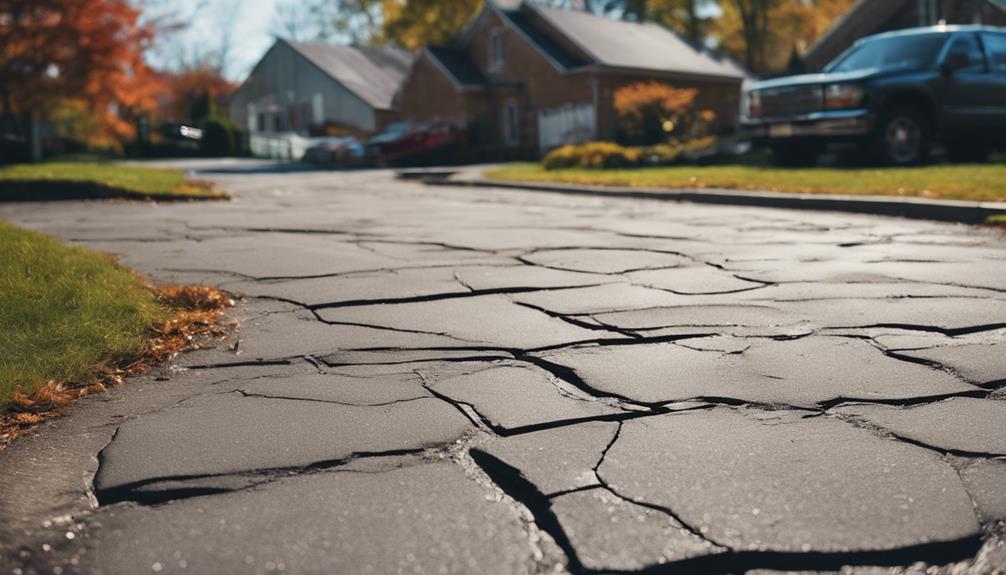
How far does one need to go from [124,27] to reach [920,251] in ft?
72.2

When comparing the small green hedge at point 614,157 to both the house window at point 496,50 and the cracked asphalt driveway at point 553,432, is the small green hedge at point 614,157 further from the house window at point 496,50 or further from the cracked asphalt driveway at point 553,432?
the house window at point 496,50

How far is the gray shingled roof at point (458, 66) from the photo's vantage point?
35.0 metres

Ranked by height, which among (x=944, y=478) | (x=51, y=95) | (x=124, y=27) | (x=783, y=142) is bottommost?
(x=944, y=478)

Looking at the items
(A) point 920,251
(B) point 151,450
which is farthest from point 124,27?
(B) point 151,450

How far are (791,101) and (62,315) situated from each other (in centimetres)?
1234

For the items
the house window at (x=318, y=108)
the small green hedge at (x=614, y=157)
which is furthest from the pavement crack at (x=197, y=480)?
the house window at (x=318, y=108)

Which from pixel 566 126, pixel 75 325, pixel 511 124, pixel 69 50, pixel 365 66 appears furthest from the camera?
pixel 365 66

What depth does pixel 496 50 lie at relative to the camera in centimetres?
3575

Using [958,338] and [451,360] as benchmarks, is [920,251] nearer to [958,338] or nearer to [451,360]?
[958,338]

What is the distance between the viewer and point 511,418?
3.25 meters

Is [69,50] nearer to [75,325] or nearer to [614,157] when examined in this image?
[614,157]

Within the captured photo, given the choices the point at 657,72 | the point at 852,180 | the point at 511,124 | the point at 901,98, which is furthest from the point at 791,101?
the point at 511,124

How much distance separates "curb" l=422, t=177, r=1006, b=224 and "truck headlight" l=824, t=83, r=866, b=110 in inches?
124

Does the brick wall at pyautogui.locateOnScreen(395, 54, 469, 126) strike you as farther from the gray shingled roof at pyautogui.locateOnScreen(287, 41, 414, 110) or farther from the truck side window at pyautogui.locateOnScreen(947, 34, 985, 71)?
the truck side window at pyautogui.locateOnScreen(947, 34, 985, 71)
